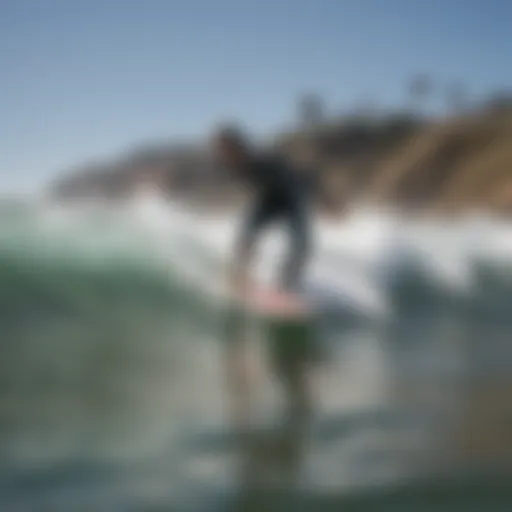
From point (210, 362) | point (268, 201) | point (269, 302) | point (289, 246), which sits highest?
point (268, 201)

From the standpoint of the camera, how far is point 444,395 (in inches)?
92.1

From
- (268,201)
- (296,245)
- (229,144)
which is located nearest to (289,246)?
(296,245)

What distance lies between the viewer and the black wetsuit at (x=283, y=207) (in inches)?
96.0

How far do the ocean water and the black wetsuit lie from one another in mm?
50

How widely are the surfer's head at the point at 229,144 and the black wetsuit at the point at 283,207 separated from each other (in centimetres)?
5

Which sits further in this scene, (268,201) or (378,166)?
(378,166)

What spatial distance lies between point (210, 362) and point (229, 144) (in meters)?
0.61

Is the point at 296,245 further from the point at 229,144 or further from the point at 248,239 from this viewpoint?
the point at 229,144

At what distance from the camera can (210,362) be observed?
238 cm

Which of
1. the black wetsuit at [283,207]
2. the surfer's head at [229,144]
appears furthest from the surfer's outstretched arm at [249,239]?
the surfer's head at [229,144]

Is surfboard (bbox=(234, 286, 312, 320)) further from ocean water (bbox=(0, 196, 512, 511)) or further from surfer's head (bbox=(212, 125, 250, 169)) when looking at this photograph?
surfer's head (bbox=(212, 125, 250, 169))

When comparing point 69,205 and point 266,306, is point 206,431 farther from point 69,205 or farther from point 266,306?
point 69,205

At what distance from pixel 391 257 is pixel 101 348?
36.2 inches

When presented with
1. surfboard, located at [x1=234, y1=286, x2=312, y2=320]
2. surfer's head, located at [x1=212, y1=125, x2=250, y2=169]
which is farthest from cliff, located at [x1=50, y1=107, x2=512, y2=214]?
surfboard, located at [x1=234, y1=286, x2=312, y2=320]
